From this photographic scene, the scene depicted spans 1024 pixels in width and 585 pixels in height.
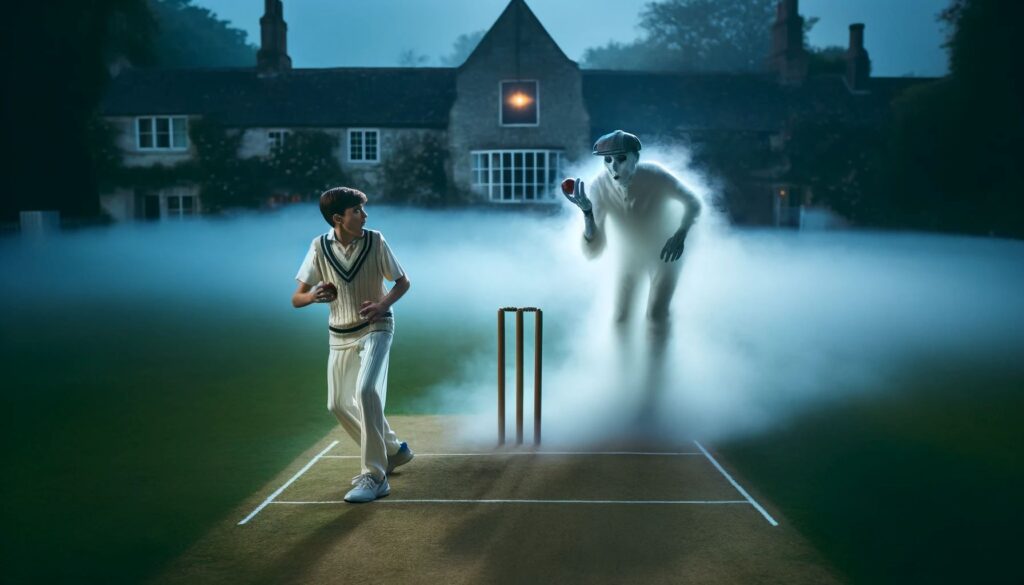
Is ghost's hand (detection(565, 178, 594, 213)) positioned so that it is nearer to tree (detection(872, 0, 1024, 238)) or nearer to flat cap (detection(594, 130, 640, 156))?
flat cap (detection(594, 130, 640, 156))

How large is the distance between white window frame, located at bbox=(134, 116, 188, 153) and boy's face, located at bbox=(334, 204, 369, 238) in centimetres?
3360

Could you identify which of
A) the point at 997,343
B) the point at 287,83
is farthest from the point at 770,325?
the point at 287,83

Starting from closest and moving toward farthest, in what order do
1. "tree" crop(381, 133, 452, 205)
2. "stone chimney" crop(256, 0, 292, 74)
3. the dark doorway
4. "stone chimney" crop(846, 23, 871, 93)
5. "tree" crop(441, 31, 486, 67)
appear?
1. "tree" crop(381, 133, 452, 205)
2. "stone chimney" crop(256, 0, 292, 74)
3. the dark doorway
4. "stone chimney" crop(846, 23, 871, 93)
5. "tree" crop(441, 31, 486, 67)

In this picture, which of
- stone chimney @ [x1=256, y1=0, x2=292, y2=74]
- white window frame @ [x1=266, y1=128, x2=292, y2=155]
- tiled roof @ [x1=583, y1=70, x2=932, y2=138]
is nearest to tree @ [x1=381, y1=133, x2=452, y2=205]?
white window frame @ [x1=266, y1=128, x2=292, y2=155]

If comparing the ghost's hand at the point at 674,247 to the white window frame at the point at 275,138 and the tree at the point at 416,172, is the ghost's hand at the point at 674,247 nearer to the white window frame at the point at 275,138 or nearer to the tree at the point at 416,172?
the tree at the point at 416,172

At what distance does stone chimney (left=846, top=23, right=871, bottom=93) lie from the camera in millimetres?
39719

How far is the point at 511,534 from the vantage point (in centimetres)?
576

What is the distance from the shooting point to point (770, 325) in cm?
A: 1554

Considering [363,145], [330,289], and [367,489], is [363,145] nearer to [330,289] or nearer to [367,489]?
[330,289]

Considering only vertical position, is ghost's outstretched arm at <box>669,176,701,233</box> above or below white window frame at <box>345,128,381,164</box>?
below

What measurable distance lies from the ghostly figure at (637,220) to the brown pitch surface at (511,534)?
1.81 meters

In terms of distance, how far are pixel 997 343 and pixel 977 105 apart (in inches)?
738

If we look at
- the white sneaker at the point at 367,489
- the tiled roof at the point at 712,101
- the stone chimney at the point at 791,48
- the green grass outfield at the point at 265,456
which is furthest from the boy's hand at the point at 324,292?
the stone chimney at the point at 791,48

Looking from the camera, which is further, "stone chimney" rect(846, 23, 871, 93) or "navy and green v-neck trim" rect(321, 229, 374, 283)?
"stone chimney" rect(846, 23, 871, 93)
